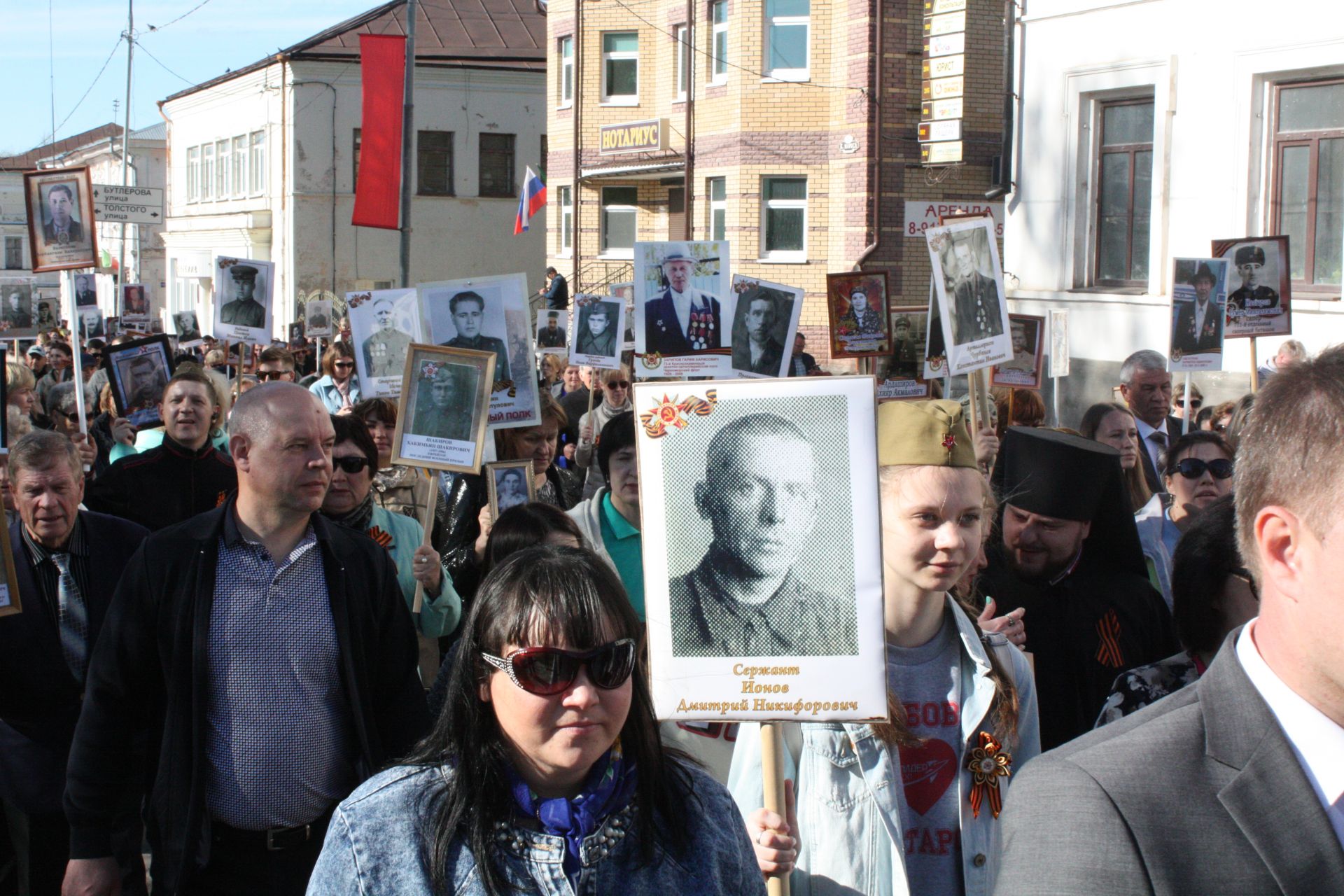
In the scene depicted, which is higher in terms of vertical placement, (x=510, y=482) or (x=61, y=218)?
(x=61, y=218)

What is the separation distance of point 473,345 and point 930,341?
301 centimetres

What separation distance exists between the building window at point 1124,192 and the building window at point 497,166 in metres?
25.4

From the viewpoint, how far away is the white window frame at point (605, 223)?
32.7 meters

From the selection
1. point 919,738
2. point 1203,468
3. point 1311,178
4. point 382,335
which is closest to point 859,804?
point 919,738

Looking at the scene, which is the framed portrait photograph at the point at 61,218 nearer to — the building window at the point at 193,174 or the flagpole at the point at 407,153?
the flagpole at the point at 407,153

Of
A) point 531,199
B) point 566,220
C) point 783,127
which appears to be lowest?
point 531,199

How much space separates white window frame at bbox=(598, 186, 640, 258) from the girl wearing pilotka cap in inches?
1171

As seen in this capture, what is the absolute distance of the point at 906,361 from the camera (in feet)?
56.5

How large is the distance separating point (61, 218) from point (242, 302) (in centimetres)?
189

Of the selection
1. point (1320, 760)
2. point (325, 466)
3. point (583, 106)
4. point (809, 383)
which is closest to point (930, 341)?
point (325, 466)

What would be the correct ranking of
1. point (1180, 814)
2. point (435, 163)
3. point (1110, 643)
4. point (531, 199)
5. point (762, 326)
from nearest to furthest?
1. point (1180, 814)
2. point (1110, 643)
3. point (762, 326)
4. point (531, 199)
5. point (435, 163)

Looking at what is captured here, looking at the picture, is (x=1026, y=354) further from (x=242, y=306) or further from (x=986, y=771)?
(x=986, y=771)

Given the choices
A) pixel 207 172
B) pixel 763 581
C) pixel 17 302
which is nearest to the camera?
pixel 763 581

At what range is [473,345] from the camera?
716 cm
